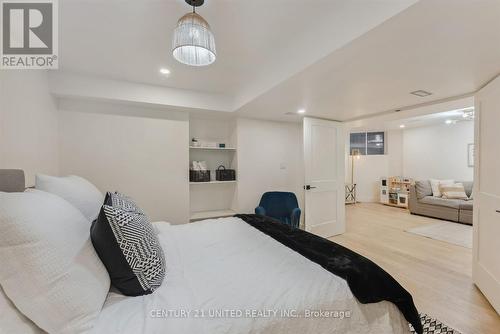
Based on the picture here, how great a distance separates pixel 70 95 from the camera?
8.38ft

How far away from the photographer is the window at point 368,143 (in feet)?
22.2

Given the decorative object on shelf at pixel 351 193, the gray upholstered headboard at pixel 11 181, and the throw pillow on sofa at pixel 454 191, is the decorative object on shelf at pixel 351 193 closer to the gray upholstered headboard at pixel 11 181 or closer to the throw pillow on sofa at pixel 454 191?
the throw pillow on sofa at pixel 454 191

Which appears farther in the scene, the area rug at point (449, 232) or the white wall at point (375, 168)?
the white wall at point (375, 168)

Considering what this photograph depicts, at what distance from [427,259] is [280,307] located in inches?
115

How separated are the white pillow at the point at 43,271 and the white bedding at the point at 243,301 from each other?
0.11 m

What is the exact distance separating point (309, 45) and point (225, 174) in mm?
2407

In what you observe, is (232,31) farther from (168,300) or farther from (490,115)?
(490,115)

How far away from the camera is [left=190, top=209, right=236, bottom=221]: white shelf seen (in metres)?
3.46

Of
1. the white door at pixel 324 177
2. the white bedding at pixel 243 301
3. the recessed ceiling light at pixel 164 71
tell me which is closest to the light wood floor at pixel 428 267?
the white door at pixel 324 177

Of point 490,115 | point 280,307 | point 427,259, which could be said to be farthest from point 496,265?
point 280,307

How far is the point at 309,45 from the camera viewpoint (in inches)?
68.9

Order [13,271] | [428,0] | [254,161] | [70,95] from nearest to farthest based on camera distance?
[13,271]
[428,0]
[70,95]
[254,161]

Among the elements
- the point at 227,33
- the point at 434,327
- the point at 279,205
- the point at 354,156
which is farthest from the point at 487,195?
the point at 354,156

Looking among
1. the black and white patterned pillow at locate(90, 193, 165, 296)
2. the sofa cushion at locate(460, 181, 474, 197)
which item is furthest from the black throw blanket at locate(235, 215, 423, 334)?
the sofa cushion at locate(460, 181, 474, 197)
